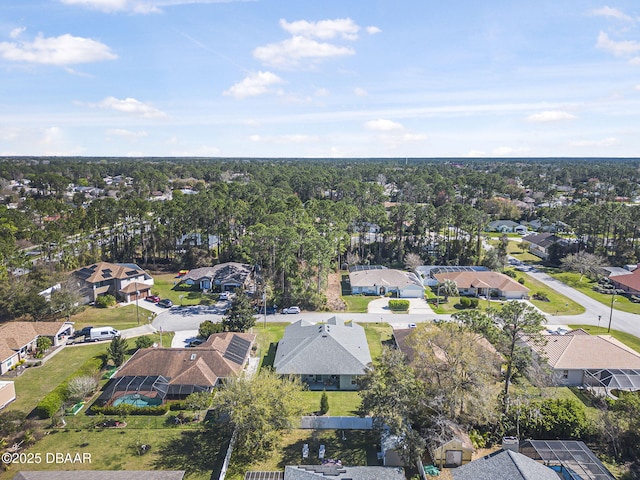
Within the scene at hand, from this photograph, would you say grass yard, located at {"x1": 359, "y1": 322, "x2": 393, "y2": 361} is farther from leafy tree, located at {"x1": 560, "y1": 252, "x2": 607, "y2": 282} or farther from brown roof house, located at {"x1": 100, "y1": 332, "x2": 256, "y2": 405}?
leafy tree, located at {"x1": 560, "y1": 252, "x2": 607, "y2": 282}

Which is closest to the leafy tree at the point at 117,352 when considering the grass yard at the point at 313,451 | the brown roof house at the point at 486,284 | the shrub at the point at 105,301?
the grass yard at the point at 313,451

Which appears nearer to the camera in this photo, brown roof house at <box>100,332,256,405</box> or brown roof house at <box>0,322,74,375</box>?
brown roof house at <box>100,332,256,405</box>

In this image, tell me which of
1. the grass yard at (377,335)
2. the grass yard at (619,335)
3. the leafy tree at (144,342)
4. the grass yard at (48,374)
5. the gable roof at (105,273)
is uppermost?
the gable roof at (105,273)

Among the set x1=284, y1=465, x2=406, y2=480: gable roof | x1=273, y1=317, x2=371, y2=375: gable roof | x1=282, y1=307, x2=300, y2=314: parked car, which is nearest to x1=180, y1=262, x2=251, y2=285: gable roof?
x1=282, y1=307, x2=300, y2=314: parked car

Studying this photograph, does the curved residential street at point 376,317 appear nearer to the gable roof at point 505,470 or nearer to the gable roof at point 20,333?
the gable roof at point 20,333

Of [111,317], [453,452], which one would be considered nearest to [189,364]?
[453,452]

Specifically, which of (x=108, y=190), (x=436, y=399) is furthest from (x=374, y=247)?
(x=108, y=190)
